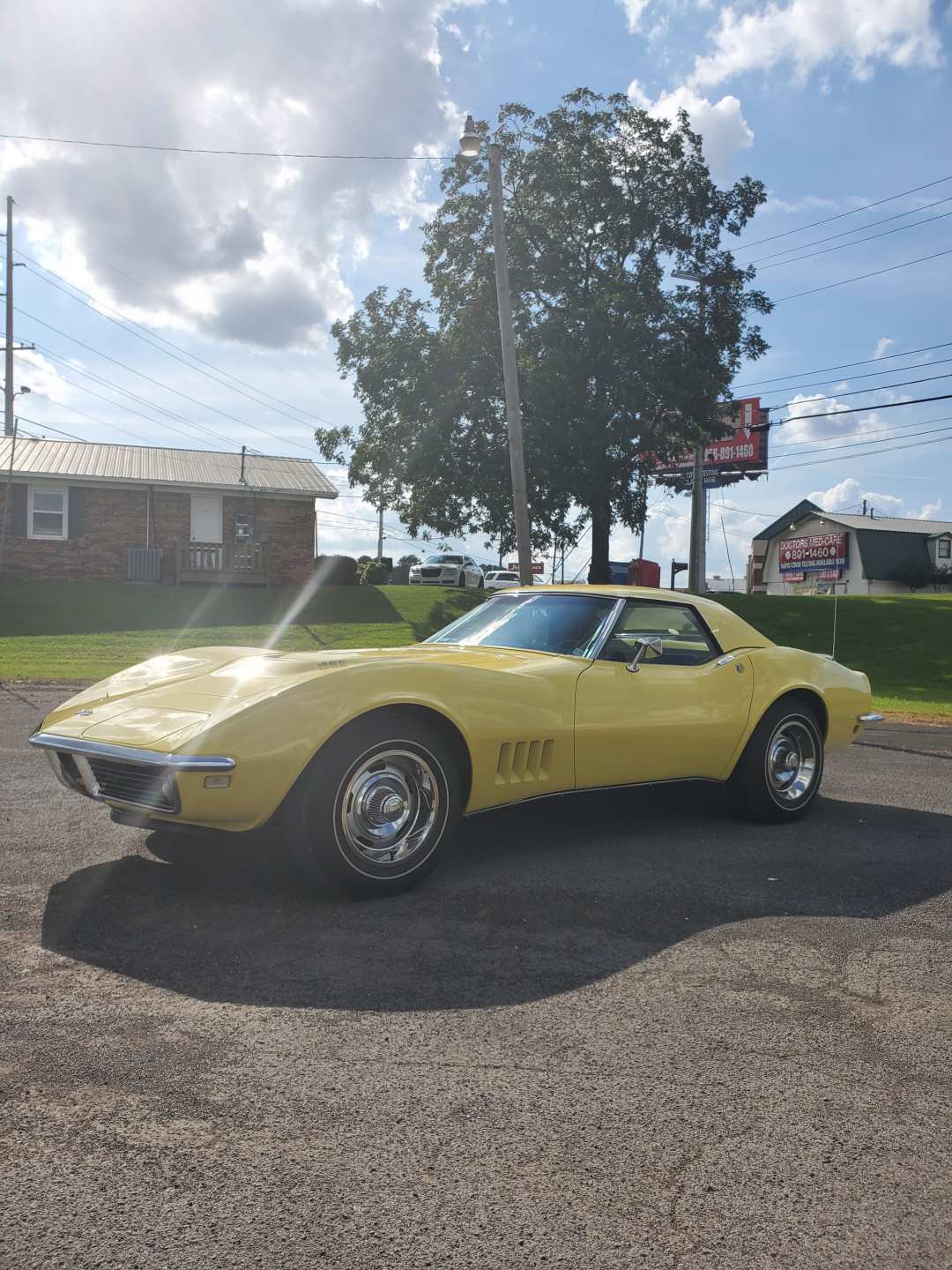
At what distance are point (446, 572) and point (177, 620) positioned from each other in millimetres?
17808

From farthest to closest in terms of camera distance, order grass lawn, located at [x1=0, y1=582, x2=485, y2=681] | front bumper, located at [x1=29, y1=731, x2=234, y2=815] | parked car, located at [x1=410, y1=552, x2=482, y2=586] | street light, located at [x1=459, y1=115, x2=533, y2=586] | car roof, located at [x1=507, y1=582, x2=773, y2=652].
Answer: parked car, located at [x1=410, y1=552, x2=482, y2=586], grass lawn, located at [x1=0, y1=582, x2=485, y2=681], street light, located at [x1=459, y1=115, x2=533, y2=586], car roof, located at [x1=507, y1=582, x2=773, y2=652], front bumper, located at [x1=29, y1=731, x2=234, y2=815]

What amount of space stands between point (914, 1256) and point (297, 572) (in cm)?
2744

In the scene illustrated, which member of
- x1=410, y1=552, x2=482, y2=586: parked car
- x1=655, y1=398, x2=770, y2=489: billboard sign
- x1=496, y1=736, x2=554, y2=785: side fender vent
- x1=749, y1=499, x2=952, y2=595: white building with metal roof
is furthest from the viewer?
x1=749, y1=499, x2=952, y2=595: white building with metal roof

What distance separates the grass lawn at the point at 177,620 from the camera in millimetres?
17000

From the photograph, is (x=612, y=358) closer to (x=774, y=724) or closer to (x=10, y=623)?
(x=10, y=623)

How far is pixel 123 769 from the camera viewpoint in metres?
3.94

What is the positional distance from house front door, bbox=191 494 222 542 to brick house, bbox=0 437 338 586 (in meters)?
0.02

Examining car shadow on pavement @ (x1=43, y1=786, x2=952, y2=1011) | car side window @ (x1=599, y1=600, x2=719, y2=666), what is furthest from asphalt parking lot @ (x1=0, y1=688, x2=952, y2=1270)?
car side window @ (x1=599, y1=600, x2=719, y2=666)

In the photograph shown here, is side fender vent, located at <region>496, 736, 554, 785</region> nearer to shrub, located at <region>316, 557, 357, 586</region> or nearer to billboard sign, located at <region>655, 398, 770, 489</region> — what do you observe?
shrub, located at <region>316, 557, 357, 586</region>

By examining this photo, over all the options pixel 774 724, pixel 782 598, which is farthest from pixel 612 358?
pixel 774 724

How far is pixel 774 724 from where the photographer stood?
5719mm

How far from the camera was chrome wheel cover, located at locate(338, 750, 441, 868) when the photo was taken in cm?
396

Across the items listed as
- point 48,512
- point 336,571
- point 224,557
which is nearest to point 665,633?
point 224,557

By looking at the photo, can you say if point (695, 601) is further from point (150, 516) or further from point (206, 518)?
point (206, 518)
